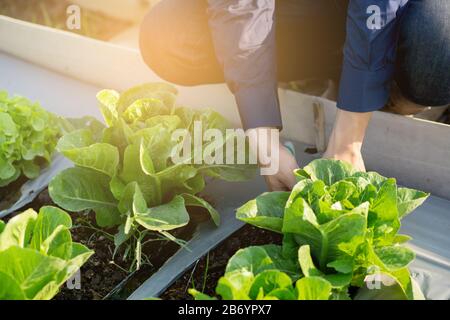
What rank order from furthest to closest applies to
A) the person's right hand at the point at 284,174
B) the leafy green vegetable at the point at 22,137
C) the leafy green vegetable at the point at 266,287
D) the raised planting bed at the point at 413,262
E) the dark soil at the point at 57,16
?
the dark soil at the point at 57,16 → the leafy green vegetable at the point at 22,137 → the person's right hand at the point at 284,174 → the raised planting bed at the point at 413,262 → the leafy green vegetable at the point at 266,287

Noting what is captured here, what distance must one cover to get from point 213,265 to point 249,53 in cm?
47

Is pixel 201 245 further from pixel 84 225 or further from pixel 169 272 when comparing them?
pixel 84 225

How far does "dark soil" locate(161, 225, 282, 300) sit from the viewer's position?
45.6 inches

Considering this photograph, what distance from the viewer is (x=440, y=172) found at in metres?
1.43

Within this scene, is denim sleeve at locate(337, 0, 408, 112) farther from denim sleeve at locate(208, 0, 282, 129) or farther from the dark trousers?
denim sleeve at locate(208, 0, 282, 129)

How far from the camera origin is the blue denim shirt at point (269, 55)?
1.20 m

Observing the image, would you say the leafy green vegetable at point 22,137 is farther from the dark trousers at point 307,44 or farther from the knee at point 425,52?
the knee at point 425,52

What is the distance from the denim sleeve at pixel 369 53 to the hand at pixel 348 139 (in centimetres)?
2

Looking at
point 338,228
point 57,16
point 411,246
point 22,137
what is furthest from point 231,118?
point 57,16

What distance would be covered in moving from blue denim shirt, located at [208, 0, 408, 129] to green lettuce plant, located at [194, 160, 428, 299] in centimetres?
22

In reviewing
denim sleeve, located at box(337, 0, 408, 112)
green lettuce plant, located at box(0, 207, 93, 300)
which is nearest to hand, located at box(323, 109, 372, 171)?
denim sleeve, located at box(337, 0, 408, 112)

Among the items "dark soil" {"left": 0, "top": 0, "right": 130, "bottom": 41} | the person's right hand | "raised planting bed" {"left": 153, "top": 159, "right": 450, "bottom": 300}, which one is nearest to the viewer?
"raised planting bed" {"left": 153, "top": 159, "right": 450, "bottom": 300}

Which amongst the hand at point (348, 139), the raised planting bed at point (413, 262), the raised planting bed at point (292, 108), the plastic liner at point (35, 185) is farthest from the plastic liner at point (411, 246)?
the plastic liner at point (35, 185)

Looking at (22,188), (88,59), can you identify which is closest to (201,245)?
(22,188)
